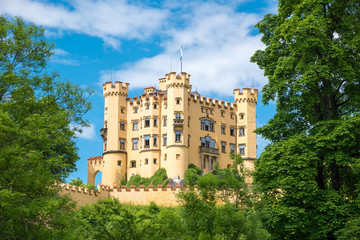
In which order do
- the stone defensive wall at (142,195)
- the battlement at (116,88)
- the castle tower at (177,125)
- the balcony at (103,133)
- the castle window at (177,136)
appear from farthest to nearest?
the battlement at (116,88) < the balcony at (103,133) < the castle window at (177,136) < the castle tower at (177,125) < the stone defensive wall at (142,195)

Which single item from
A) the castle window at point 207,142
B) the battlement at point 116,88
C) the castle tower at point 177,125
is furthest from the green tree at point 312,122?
the battlement at point 116,88

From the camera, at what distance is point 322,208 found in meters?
22.0

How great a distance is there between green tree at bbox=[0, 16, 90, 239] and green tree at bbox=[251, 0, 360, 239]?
359 inches

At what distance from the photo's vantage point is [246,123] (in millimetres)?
73125

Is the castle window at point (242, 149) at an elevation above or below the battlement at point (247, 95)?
below

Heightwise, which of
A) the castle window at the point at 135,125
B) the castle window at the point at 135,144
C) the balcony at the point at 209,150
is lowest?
the balcony at the point at 209,150

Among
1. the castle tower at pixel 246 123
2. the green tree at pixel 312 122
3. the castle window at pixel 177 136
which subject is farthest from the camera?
the castle tower at pixel 246 123

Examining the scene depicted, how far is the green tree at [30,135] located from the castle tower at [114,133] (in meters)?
48.2

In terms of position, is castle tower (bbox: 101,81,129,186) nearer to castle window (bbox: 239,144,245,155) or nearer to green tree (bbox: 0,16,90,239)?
castle window (bbox: 239,144,245,155)

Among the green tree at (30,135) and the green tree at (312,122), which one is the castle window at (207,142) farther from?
the green tree at (30,135)

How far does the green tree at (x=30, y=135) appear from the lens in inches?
658

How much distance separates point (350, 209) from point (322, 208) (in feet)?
3.89

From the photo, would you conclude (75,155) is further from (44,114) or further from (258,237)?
(258,237)

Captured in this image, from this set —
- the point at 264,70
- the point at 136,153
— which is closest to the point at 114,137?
the point at 136,153
